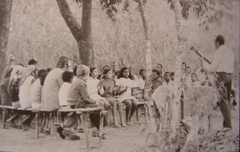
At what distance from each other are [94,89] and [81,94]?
0.14 meters

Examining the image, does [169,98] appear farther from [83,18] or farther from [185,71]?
[83,18]

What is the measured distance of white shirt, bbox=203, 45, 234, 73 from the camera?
3.77m

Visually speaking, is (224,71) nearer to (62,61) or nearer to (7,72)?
(62,61)

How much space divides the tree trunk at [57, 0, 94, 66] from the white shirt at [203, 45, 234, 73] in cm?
117

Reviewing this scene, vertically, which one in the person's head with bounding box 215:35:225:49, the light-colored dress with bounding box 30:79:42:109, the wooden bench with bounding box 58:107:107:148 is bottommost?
the wooden bench with bounding box 58:107:107:148

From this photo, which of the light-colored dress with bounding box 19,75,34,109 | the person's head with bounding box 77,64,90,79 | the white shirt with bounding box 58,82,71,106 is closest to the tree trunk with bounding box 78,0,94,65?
the person's head with bounding box 77,64,90,79

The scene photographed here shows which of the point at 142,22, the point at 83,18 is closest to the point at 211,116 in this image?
the point at 142,22

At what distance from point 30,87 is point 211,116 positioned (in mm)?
1863

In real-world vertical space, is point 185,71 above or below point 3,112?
above

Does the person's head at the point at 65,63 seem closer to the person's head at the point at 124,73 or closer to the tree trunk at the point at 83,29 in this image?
the tree trunk at the point at 83,29

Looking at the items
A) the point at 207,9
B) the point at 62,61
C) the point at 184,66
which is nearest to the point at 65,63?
the point at 62,61

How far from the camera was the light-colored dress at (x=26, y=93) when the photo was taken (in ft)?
13.0

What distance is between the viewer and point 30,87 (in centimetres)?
396

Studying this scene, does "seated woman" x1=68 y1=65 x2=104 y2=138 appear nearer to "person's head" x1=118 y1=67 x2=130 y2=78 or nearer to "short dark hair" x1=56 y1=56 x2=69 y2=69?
"short dark hair" x1=56 y1=56 x2=69 y2=69
